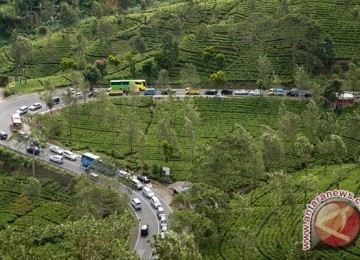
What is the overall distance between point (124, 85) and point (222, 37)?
91.1 ft

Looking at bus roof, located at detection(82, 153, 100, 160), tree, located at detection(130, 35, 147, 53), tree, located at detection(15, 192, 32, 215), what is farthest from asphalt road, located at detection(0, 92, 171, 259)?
tree, located at detection(130, 35, 147, 53)

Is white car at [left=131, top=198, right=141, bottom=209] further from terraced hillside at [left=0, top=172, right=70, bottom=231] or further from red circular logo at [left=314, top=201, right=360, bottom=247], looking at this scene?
red circular logo at [left=314, top=201, right=360, bottom=247]

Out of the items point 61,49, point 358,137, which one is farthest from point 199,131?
point 61,49

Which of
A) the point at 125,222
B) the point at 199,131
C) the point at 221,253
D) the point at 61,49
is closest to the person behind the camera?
the point at 125,222

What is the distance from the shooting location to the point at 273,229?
72.6 metres

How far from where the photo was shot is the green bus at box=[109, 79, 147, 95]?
118 m

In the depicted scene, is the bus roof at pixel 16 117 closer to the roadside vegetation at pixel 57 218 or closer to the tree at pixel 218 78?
the roadside vegetation at pixel 57 218

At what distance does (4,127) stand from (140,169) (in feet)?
97.2

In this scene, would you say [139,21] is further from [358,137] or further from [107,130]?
[358,137]

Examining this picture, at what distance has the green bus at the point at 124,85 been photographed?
117875 mm

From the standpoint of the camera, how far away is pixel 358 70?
350 feet

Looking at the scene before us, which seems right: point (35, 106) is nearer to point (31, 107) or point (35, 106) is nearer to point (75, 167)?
point (31, 107)

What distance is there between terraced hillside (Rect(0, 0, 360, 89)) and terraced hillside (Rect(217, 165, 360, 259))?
39.6 metres

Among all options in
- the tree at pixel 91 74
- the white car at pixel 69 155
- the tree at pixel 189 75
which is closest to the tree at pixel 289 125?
the tree at pixel 189 75
